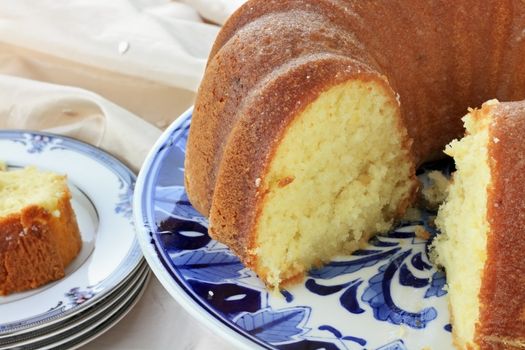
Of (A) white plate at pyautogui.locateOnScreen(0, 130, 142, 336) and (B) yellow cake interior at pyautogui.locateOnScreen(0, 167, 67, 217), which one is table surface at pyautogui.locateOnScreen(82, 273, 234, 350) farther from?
(B) yellow cake interior at pyautogui.locateOnScreen(0, 167, 67, 217)

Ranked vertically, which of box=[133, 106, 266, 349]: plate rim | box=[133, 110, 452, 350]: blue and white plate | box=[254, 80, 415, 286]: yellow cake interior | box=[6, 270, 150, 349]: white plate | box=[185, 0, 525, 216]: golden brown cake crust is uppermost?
box=[185, 0, 525, 216]: golden brown cake crust

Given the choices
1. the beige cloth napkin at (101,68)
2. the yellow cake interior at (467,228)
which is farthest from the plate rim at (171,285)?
the beige cloth napkin at (101,68)

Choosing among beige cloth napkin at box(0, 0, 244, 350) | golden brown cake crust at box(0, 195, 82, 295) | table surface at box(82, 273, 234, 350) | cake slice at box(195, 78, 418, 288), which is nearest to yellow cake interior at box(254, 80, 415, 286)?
cake slice at box(195, 78, 418, 288)

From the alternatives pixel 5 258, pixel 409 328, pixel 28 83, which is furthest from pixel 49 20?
pixel 409 328

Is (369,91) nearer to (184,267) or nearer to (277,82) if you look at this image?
(277,82)

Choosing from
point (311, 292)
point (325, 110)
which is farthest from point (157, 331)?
point (325, 110)

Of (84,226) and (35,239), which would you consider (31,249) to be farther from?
(84,226)

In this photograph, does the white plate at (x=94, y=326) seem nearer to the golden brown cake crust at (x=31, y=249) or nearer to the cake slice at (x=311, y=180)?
the golden brown cake crust at (x=31, y=249)
